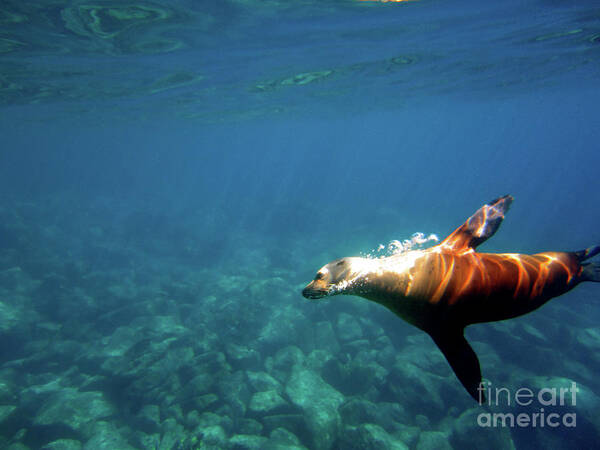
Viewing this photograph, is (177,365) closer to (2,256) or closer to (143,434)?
(143,434)

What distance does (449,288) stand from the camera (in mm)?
2268

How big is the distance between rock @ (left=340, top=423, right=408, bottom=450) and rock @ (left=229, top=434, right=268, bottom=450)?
189 centimetres

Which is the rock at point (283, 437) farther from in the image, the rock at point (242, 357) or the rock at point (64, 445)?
the rock at point (64, 445)

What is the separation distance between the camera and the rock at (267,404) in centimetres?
800

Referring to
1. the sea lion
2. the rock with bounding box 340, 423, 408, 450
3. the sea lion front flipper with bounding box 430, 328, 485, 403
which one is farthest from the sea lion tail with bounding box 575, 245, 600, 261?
the rock with bounding box 340, 423, 408, 450

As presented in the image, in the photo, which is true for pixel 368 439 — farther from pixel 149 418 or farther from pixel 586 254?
pixel 586 254

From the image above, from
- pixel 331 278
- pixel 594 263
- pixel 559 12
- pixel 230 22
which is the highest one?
pixel 230 22

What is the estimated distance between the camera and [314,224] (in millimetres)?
29219

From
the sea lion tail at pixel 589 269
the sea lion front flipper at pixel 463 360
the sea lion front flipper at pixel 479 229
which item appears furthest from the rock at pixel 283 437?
the sea lion tail at pixel 589 269

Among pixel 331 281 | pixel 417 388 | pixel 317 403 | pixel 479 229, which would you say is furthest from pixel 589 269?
pixel 417 388

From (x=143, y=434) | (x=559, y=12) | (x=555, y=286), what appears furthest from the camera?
(x=559, y=12)

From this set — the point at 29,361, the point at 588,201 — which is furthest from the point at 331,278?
the point at 588,201

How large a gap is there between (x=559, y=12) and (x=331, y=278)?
14072 millimetres

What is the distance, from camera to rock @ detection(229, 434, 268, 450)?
21.8 ft
